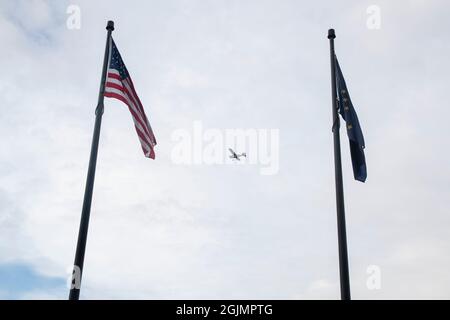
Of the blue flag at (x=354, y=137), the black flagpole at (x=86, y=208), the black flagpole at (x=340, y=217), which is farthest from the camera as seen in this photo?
the blue flag at (x=354, y=137)

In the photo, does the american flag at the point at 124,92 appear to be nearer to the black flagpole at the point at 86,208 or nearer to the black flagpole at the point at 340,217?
the black flagpole at the point at 86,208

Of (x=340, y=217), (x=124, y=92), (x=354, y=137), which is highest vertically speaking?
(x=124, y=92)

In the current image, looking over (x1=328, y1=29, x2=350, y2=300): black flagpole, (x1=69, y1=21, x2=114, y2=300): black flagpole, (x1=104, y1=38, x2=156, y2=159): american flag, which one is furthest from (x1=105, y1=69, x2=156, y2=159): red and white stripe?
(x1=328, y1=29, x2=350, y2=300): black flagpole

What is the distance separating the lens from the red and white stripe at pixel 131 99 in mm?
12906

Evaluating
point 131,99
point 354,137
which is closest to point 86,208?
point 131,99

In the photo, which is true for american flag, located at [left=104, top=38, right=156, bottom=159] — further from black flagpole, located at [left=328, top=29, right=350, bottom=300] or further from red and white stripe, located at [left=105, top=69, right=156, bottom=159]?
black flagpole, located at [left=328, top=29, right=350, bottom=300]

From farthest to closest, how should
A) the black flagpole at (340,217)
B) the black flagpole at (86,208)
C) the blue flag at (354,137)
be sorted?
1. the blue flag at (354,137)
2. the black flagpole at (340,217)
3. the black flagpole at (86,208)

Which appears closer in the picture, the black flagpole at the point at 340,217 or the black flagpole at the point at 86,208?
the black flagpole at the point at 86,208

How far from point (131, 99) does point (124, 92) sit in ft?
0.98

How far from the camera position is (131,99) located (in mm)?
13523

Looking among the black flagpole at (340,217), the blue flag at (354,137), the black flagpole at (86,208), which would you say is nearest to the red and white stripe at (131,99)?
the black flagpole at (86,208)

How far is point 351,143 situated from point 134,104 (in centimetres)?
650

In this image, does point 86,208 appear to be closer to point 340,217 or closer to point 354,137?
point 340,217
